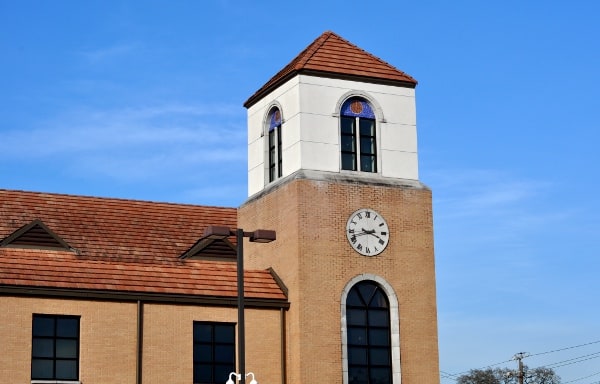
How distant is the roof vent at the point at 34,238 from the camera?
3578cm

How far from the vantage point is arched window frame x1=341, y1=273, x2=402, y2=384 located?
1373 inches

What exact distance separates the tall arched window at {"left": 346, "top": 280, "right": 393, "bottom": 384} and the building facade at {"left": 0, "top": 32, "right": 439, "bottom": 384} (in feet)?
0.14

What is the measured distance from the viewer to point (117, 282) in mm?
33812

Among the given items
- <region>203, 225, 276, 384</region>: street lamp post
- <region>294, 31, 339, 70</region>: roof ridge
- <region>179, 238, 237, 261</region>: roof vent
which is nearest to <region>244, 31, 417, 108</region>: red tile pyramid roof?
<region>294, 31, 339, 70</region>: roof ridge

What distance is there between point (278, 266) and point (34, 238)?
7232mm

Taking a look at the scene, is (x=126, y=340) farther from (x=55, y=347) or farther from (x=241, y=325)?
(x=241, y=325)

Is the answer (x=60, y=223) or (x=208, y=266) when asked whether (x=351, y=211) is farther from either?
(x=60, y=223)

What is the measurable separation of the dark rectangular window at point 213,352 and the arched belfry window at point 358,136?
6.31 m

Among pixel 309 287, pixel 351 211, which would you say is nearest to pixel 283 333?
pixel 309 287

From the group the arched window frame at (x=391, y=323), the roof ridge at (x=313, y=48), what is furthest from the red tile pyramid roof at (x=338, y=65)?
the arched window frame at (x=391, y=323)

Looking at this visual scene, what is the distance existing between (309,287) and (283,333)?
5.07 feet

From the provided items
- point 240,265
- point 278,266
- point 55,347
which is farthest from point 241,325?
point 278,266

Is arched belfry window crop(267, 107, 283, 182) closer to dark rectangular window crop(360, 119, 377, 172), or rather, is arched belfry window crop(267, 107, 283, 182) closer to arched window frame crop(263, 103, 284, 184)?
arched window frame crop(263, 103, 284, 184)

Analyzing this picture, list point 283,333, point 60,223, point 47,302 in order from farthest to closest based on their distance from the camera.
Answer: point 60,223 < point 283,333 < point 47,302
